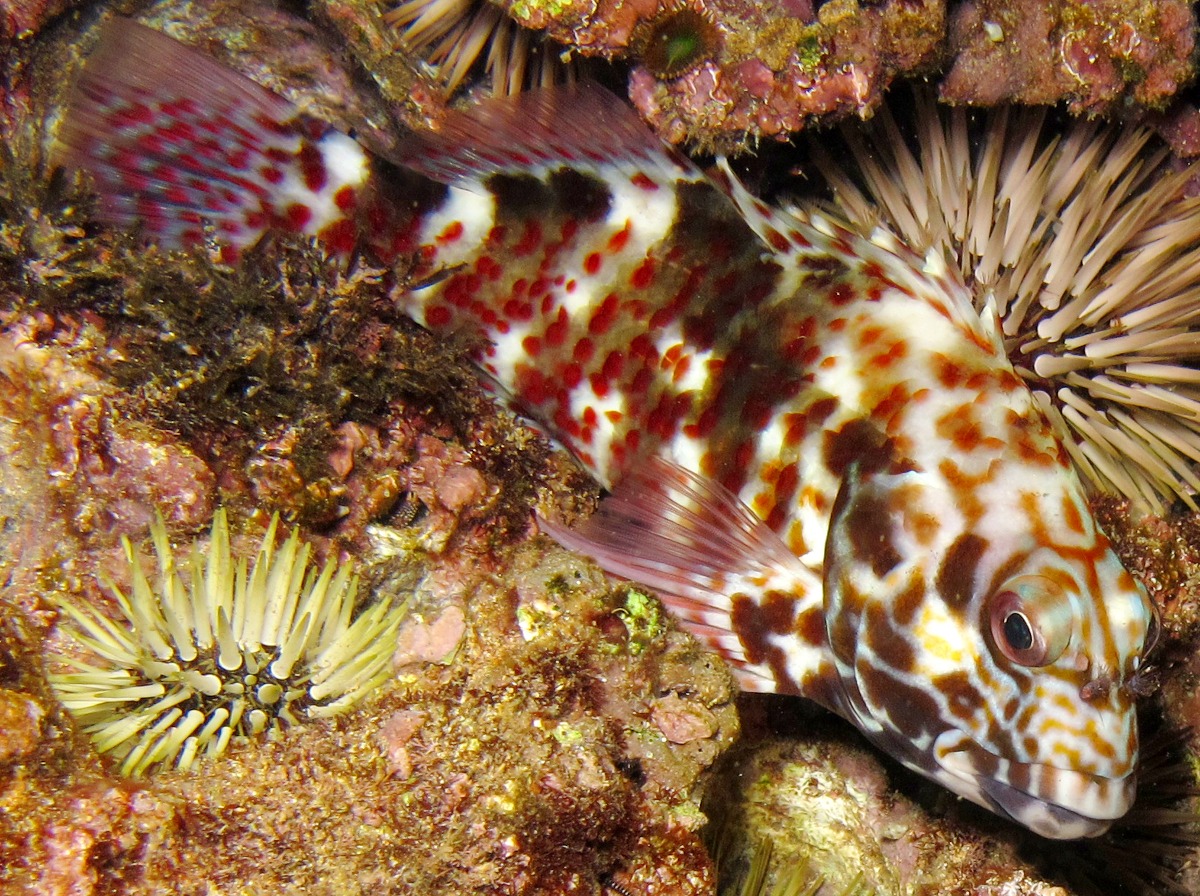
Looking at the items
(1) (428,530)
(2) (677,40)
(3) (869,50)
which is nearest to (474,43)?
(2) (677,40)

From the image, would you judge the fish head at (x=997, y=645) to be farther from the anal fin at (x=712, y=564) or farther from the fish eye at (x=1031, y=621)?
the anal fin at (x=712, y=564)

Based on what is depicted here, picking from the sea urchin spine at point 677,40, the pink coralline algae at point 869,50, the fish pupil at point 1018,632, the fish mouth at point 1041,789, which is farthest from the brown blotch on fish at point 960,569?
the sea urchin spine at point 677,40

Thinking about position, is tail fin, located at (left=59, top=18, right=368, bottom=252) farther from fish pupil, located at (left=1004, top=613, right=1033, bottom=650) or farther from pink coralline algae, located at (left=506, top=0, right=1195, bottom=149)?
fish pupil, located at (left=1004, top=613, right=1033, bottom=650)

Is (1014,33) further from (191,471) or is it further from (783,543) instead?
(191,471)

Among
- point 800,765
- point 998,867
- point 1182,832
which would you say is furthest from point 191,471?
point 1182,832

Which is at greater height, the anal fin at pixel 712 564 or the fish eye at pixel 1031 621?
the fish eye at pixel 1031 621

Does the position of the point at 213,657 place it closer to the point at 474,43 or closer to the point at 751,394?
the point at 751,394

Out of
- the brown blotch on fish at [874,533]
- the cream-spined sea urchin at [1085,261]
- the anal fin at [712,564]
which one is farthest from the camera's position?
the cream-spined sea urchin at [1085,261]
